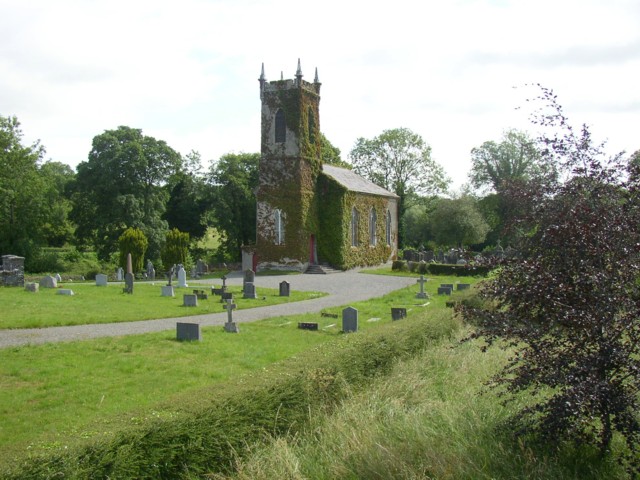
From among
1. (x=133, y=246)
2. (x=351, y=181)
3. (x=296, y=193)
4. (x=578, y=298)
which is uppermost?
(x=351, y=181)

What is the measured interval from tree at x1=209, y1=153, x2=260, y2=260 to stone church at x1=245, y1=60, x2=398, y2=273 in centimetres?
1007

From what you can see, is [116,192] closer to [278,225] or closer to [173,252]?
[278,225]

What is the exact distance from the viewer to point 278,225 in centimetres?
4078

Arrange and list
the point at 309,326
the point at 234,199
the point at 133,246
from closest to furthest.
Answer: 1. the point at 309,326
2. the point at 133,246
3. the point at 234,199

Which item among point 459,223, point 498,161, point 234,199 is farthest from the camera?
point 498,161

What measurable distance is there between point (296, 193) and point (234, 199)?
1217cm

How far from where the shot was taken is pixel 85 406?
8883 millimetres

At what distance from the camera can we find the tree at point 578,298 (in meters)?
6.10

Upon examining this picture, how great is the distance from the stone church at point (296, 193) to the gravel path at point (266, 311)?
3.89m

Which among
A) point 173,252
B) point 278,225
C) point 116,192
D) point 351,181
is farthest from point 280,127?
point 116,192

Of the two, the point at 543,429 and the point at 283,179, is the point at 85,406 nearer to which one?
the point at 543,429

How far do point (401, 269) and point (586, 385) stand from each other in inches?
1434

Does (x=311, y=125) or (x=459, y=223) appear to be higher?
(x=311, y=125)

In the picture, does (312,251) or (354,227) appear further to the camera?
(354,227)
